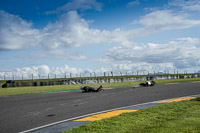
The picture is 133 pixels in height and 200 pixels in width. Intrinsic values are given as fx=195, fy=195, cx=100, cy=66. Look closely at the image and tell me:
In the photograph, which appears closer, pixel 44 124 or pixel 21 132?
A: pixel 21 132

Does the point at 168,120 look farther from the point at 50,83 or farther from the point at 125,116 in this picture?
the point at 50,83

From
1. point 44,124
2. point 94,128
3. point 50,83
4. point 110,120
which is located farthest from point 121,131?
point 50,83

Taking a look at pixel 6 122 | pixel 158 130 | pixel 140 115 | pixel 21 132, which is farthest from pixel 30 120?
pixel 158 130

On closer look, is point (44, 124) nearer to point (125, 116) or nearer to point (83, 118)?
point (83, 118)

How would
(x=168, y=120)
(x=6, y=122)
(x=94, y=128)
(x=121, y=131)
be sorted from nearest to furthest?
1. (x=121, y=131)
2. (x=94, y=128)
3. (x=168, y=120)
4. (x=6, y=122)

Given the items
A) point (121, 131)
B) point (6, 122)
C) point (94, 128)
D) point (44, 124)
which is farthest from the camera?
point (6, 122)

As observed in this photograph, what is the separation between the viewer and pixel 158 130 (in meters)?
4.43

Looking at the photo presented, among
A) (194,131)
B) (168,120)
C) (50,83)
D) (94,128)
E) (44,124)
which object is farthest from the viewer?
(50,83)

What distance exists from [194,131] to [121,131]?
5.16ft

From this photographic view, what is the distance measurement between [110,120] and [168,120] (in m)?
1.59

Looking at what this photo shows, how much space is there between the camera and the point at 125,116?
6.02m

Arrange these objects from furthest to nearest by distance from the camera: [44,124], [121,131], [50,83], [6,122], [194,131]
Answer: [50,83], [6,122], [44,124], [121,131], [194,131]

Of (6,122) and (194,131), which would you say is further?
(6,122)

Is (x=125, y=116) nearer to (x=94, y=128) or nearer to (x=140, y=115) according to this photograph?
(x=140, y=115)
